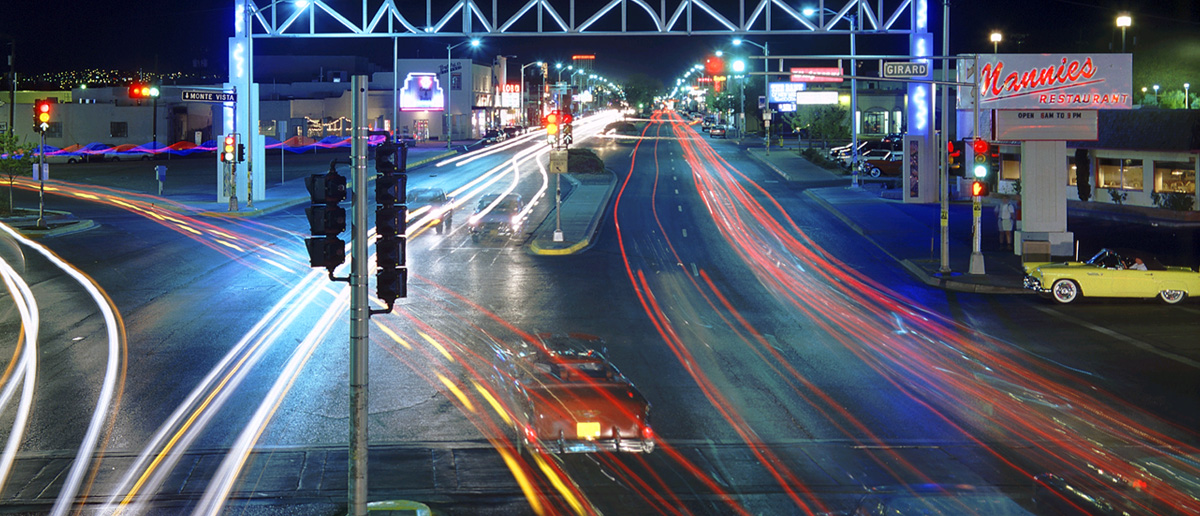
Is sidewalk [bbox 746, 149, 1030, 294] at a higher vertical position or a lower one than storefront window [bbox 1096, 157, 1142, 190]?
lower

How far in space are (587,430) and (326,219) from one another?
454 cm

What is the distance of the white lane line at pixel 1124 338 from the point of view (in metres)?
16.3

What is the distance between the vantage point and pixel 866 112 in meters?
91.8

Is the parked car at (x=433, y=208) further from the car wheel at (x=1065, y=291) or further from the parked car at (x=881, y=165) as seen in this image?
the parked car at (x=881, y=165)

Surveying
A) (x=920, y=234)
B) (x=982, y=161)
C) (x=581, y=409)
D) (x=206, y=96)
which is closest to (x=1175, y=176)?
(x=920, y=234)

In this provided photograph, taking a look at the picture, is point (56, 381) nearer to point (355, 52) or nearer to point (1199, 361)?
point (1199, 361)

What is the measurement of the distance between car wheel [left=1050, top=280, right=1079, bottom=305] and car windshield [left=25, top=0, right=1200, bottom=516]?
0.06m

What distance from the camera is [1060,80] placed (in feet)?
94.5

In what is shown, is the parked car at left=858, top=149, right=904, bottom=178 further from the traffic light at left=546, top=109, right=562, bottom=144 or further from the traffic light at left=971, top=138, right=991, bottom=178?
the traffic light at left=971, top=138, right=991, bottom=178

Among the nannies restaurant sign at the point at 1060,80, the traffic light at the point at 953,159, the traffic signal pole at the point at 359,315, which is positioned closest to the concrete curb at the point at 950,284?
the traffic light at the point at 953,159

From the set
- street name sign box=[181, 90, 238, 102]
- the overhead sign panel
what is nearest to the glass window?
the overhead sign panel

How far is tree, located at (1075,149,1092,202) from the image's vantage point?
4112cm

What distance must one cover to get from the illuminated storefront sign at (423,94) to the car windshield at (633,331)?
130 ft

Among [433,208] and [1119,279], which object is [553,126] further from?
[1119,279]
